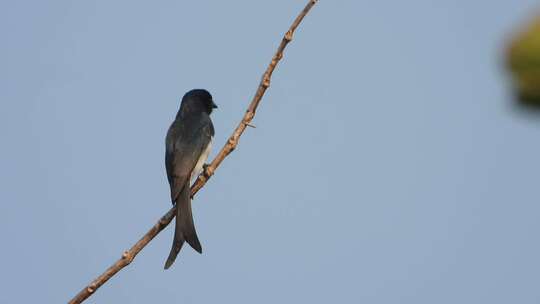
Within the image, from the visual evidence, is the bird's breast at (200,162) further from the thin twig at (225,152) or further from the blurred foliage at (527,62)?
the blurred foliage at (527,62)

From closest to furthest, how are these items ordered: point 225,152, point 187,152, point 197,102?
point 225,152, point 187,152, point 197,102

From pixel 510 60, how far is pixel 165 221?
455 centimetres

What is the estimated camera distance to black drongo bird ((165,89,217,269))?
5.70m

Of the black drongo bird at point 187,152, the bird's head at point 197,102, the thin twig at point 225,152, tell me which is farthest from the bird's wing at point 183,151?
the thin twig at point 225,152

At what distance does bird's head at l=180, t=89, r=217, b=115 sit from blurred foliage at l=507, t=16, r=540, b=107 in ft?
26.9

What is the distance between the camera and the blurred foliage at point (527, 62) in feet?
1.36

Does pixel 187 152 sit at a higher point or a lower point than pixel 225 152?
higher

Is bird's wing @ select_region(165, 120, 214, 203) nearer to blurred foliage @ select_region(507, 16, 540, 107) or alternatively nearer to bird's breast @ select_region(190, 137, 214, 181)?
bird's breast @ select_region(190, 137, 214, 181)

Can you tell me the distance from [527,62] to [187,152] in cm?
689

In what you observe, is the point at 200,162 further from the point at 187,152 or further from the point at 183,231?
the point at 183,231

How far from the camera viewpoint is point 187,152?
7219mm

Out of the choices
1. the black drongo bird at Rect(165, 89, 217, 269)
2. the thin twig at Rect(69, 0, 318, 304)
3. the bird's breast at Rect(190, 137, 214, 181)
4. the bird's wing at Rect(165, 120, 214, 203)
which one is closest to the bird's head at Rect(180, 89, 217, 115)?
the black drongo bird at Rect(165, 89, 217, 269)

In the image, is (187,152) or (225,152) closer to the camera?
(225,152)

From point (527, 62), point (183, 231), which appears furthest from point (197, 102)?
point (527, 62)
